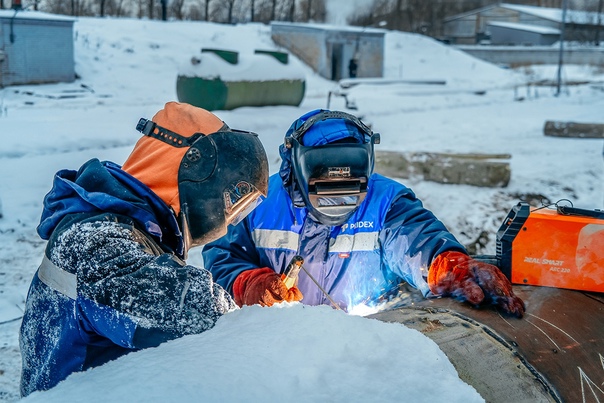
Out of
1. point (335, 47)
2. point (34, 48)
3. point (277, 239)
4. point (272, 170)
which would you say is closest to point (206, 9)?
point (335, 47)

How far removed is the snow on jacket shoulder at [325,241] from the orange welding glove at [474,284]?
416mm

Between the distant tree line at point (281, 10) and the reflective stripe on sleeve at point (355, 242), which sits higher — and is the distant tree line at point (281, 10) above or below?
above

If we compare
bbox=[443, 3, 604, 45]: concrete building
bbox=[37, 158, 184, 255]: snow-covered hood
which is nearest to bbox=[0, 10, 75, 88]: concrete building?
bbox=[37, 158, 184, 255]: snow-covered hood

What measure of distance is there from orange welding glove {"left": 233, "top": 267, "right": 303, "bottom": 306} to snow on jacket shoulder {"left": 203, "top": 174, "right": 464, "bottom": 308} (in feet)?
0.47

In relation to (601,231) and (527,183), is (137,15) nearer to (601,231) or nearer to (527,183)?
(527,183)

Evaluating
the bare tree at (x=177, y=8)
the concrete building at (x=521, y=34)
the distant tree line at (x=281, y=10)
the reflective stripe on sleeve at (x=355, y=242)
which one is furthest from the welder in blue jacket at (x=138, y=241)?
the concrete building at (x=521, y=34)

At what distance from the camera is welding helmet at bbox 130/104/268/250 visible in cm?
183

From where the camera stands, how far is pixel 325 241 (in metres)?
3.00

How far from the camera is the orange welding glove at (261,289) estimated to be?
8.55ft

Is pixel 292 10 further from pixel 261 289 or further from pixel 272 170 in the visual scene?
pixel 261 289

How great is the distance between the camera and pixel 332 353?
1.54m

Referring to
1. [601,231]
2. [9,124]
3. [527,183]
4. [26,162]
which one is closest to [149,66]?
[9,124]

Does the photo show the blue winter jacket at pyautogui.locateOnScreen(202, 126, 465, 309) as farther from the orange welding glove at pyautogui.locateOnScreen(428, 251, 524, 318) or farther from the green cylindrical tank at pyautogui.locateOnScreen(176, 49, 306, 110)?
the green cylindrical tank at pyautogui.locateOnScreen(176, 49, 306, 110)

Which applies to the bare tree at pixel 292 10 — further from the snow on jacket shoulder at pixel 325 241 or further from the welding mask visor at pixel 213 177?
the welding mask visor at pixel 213 177
